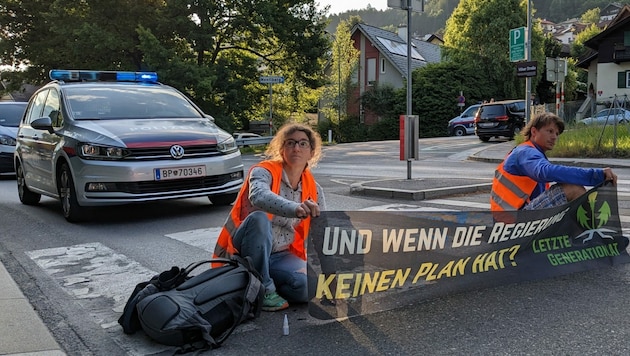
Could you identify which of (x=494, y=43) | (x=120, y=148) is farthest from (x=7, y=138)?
(x=494, y=43)

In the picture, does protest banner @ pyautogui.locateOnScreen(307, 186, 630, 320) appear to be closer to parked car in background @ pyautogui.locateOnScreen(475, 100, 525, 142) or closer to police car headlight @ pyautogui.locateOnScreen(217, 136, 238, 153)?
police car headlight @ pyautogui.locateOnScreen(217, 136, 238, 153)

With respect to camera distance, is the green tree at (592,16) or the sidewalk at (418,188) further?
the green tree at (592,16)

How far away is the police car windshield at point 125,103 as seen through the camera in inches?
→ 316

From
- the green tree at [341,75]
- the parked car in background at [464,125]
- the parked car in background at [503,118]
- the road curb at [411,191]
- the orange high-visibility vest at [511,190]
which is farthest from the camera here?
the green tree at [341,75]

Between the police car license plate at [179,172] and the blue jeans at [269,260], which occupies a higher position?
the police car license plate at [179,172]

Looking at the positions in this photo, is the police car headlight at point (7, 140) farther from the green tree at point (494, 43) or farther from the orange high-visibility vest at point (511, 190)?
the green tree at point (494, 43)

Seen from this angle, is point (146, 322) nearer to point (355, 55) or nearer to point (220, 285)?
point (220, 285)

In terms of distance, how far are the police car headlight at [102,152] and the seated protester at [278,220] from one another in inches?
132

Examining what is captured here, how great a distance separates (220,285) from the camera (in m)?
3.56

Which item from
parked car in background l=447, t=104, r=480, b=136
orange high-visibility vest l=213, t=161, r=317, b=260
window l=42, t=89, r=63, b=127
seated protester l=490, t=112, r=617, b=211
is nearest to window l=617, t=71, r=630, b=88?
parked car in background l=447, t=104, r=480, b=136

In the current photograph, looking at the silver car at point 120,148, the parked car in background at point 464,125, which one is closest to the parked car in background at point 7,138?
the silver car at point 120,148

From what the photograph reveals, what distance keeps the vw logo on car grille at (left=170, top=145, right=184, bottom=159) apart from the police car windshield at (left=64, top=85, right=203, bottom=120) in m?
1.08

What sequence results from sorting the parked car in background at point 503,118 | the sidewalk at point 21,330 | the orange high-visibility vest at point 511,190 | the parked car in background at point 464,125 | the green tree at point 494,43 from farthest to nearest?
the green tree at point 494,43, the parked car in background at point 464,125, the parked car in background at point 503,118, the orange high-visibility vest at point 511,190, the sidewalk at point 21,330

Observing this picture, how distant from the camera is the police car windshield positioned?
8.03 metres
